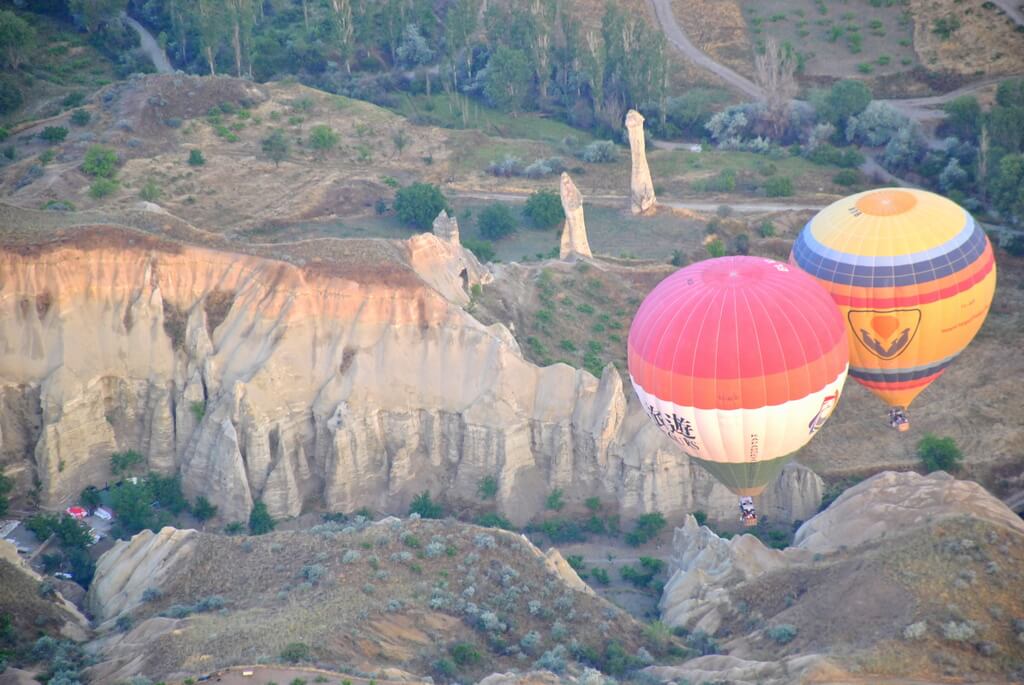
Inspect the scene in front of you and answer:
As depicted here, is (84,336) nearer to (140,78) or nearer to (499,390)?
(499,390)

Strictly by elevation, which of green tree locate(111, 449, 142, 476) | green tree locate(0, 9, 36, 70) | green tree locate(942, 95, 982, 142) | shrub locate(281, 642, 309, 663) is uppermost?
green tree locate(0, 9, 36, 70)

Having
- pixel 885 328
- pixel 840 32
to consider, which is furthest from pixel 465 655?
pixel 840 32

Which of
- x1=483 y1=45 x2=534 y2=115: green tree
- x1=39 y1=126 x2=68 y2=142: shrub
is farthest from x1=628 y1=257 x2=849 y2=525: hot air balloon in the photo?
x1=483 y1=45 x2=534 y2=115: green tree

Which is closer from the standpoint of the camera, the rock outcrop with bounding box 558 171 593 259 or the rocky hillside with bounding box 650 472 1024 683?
the rocky hillside with bounding box 650 472 1024 683

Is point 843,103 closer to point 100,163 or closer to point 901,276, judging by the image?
point 901,276

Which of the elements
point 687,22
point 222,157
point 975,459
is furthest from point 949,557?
point 687,22

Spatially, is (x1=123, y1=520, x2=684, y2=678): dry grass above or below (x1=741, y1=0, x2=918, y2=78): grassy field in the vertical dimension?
below

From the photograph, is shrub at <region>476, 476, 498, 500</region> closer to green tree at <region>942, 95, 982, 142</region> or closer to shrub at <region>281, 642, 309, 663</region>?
shrub at <region>281, 642, 309, 663</region>

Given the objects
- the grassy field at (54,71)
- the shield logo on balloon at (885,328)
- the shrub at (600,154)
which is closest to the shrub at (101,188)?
the grassy field at (54,71)
